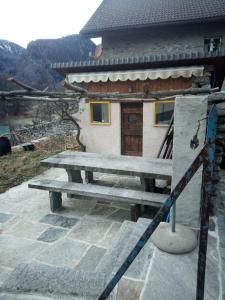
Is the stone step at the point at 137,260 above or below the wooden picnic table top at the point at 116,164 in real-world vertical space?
below

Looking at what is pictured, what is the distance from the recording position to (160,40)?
923cm

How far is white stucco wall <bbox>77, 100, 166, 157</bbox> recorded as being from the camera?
7.16m

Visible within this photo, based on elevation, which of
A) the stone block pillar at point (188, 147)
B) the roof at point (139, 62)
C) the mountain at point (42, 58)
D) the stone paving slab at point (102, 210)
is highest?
the mountain at point (42, 58)

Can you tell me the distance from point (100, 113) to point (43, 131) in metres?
6.96

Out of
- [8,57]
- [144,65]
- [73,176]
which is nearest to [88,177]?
[73,176]

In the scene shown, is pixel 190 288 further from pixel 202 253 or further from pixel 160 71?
pixel 160 71

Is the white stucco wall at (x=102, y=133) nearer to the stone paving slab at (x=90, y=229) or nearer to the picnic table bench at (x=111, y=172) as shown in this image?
the picnic table bench at (x=111, y=172)

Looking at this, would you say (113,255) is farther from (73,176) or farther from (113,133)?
(113,133)

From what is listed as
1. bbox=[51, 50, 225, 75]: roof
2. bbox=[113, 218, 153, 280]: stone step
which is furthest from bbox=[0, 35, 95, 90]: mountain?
bbox=[113, 218, 153, 280]: stone step

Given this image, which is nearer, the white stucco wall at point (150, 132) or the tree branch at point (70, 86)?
the tree branch at point (70, 86)

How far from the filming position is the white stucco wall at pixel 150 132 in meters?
7.09

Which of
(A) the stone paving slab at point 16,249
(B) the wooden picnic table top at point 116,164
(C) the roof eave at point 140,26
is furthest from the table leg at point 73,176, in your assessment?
(C) the roof eave at point 140,26

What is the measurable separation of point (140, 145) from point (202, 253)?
6.56m

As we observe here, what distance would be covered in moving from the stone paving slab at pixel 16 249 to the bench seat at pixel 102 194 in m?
0.95
